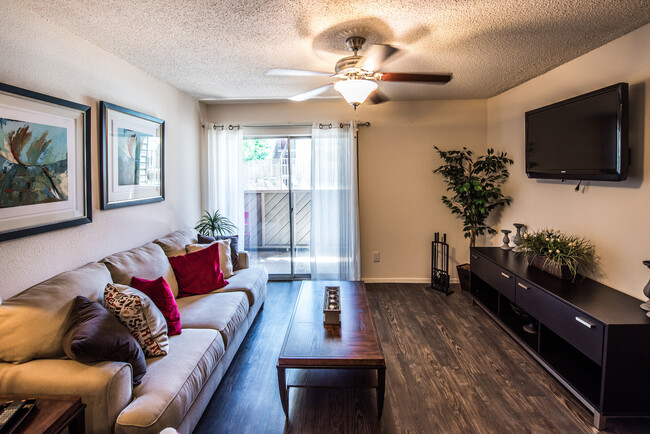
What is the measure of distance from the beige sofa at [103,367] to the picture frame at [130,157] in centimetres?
66

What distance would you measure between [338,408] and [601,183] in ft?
8.43

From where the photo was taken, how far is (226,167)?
4875 millimetres

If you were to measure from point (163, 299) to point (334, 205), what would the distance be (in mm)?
2801

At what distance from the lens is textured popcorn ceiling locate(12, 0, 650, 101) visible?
2123 millimetres

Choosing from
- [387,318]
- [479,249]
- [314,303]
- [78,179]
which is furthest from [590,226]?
[78,179]

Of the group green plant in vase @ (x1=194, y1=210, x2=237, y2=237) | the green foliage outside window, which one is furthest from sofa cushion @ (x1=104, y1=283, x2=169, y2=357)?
the green foliage outside window

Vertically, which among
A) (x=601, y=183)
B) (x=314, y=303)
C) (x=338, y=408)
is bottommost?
(x=338, y=408)

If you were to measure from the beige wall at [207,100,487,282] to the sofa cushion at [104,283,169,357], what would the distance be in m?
3.23

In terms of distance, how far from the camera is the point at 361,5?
6.89 feet

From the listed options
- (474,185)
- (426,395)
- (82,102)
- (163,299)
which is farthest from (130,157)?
(474,185)

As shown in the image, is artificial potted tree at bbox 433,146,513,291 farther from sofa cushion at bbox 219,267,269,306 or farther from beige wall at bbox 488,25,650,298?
sofa cushion at bbox 219,267,269,306

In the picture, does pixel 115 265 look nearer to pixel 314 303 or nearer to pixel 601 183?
pixel 314 303

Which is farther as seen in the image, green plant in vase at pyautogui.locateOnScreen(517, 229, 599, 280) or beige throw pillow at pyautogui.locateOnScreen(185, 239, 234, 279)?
beige throw pillow at pyautogui.locateOnScreen(185, 239, 234, 279)

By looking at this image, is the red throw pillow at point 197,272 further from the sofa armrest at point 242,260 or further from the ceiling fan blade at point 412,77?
the ceiling fan blade at point 412,77
